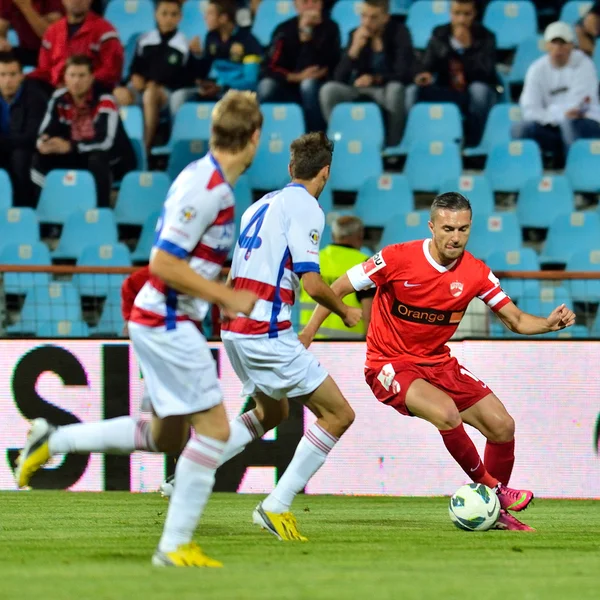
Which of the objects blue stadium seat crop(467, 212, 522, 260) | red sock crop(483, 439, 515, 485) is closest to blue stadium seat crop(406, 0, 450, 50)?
blue stadium seat crop(467, 212, 522, 260)

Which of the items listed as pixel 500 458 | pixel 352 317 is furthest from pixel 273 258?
pixel 500 458

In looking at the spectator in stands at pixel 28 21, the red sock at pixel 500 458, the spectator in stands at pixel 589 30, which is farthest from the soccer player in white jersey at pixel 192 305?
the spectator in stands at pixel 589 30

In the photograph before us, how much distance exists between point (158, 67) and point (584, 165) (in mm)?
4656

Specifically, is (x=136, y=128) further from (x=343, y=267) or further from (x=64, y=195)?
(x=343, y=267)

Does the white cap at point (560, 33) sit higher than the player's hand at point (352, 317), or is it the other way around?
the white cap at point (560, 33)

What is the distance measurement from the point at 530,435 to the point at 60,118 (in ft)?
19.7

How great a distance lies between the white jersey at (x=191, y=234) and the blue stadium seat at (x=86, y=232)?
22.5ft

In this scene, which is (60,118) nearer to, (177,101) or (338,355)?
(177,101)

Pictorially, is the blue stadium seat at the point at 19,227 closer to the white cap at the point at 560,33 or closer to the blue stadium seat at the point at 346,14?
the blue stadium seat at the point at 346,14

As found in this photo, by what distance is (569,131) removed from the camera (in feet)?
42.3

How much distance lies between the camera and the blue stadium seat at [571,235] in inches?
466

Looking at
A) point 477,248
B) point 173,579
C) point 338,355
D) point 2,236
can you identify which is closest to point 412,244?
point 338,355

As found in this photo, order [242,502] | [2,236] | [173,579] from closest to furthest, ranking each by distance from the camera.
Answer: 1. [173,579]
2. [242,502]
3. [2,236]

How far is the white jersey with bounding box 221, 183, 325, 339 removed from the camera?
235 inches
